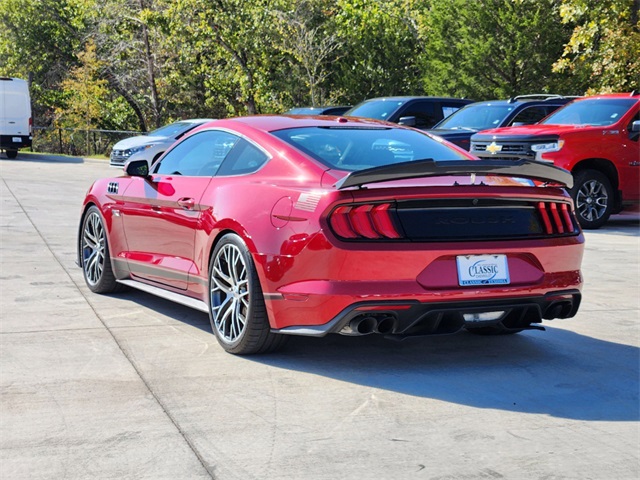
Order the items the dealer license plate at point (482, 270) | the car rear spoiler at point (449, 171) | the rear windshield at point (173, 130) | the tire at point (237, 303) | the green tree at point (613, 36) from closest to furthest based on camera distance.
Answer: the car rear spoiler at point (449, 171), the dealer license plate at point (482, 270), the tire at point (237, 303), the green tree at point (613, 36), the rear windshield at point (173, 130)

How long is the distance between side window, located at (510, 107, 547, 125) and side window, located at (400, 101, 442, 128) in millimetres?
2669

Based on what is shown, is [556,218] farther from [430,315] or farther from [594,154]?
[594,154]

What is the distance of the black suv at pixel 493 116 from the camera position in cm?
1798

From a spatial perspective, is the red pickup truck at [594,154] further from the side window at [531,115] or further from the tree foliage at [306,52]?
the tree foliage at [306,52]

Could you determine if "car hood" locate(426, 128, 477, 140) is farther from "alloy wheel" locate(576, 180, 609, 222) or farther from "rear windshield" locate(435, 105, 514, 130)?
"alloy wheel" locate(576, 180, 609, 222)

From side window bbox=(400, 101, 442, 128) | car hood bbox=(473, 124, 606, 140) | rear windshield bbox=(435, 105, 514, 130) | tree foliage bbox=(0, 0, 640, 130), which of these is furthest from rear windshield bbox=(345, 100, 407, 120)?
tree foliage bbox=(0, 0, 640, 130)

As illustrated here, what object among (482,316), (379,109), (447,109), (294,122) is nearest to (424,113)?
(447,109)

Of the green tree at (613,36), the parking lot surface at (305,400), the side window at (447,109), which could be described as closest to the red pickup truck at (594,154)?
the side window at (447,109)

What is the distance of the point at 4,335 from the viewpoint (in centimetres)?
688

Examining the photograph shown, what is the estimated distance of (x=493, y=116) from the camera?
1828 cm

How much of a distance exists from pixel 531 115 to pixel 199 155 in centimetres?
1225

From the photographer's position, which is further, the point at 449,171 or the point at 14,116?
the point at 14,116

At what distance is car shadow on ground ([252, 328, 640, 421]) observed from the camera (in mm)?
5430

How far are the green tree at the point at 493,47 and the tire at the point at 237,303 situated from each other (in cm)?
3222
